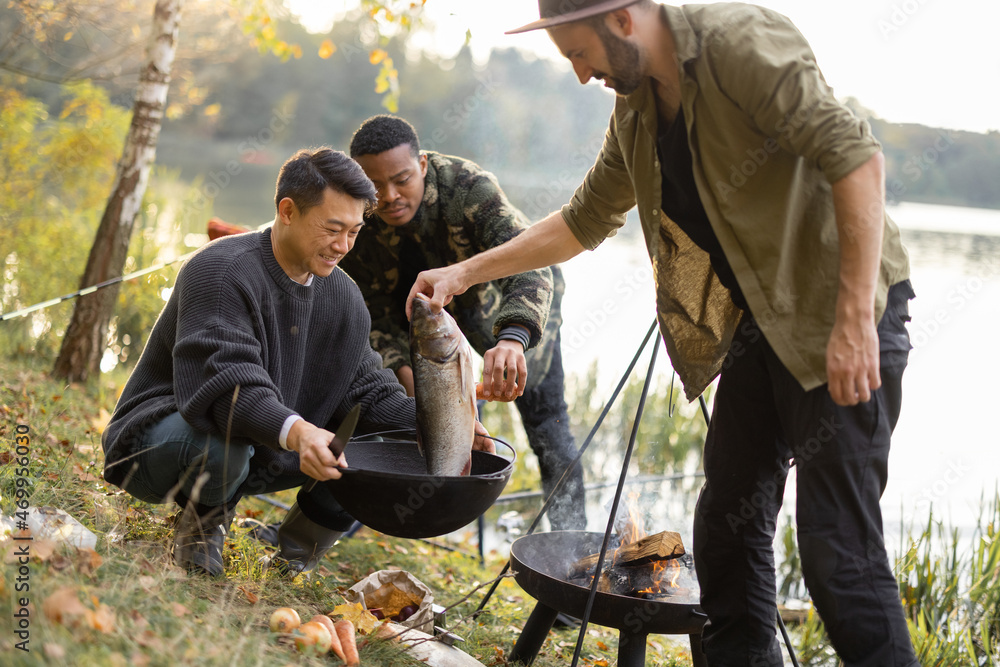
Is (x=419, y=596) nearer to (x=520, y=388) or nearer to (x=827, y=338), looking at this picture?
(x=520, y=388)

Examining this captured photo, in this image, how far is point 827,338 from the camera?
6.58 ft

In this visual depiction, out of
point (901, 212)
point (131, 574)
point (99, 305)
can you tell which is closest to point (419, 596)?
point (131, 574)

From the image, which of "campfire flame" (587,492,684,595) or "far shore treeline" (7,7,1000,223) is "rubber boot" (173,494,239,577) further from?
"far shore treeline" (7,7,1000,223)

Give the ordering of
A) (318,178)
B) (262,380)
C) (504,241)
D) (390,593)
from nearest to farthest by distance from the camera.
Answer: (262,380)
(318,178)
(390,593)
(504,241)

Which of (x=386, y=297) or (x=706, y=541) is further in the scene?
(x=386, y=297)

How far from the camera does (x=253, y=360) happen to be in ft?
8.49

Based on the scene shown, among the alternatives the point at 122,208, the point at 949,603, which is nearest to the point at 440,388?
the point at 949,603

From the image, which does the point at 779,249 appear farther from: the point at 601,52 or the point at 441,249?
the point at 441,249

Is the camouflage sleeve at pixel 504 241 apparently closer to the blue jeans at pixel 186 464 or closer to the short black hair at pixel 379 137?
the short black hair at pixel 379 137

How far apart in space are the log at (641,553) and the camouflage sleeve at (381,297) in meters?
1.40

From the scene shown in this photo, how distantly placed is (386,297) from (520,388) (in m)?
1.40

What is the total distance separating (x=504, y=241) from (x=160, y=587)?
2.15 meters

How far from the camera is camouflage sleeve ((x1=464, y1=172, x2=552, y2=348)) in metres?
3.30

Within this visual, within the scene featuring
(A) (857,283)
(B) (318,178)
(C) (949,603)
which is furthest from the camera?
(C) (949,603)
